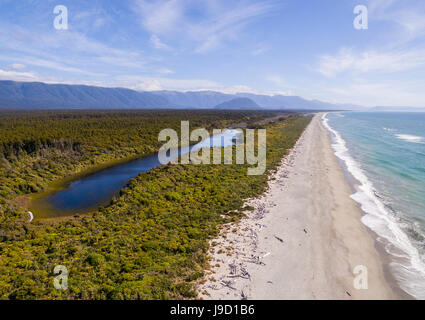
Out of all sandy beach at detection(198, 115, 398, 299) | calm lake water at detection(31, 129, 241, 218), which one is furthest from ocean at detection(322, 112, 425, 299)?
calm lake water at detection(31, 129, 241, 218)

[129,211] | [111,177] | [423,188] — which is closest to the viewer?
[129,211]

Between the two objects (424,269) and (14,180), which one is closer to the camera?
(424,269)

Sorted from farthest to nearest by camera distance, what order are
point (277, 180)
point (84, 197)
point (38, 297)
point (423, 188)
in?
point (277, 180)
point (423, 188)
point (84, 197)
point (38, 297)

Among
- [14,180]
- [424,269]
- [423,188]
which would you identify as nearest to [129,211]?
[14,180]

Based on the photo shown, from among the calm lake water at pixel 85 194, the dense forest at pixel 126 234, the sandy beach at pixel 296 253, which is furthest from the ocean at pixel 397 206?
the calm lake water at pixel 85 194

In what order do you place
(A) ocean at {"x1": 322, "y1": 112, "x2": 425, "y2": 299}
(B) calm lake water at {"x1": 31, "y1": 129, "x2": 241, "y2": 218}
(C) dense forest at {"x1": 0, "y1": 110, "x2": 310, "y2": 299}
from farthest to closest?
(B) calm lake water at {"x1": 31, "y1": 129, "x2": 241, "y2": 218} → (A) ocean at {"x1": 322, "y1": 112, "x2": 425, "y2": 299} → (C) dense forest at {"x1": 0, "y1": 110, "x2": 310, "y2": 299}

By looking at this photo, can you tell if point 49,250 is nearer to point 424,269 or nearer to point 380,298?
point 380,298

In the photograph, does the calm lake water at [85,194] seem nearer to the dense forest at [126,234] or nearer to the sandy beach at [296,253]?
the dense forest at [126,234]

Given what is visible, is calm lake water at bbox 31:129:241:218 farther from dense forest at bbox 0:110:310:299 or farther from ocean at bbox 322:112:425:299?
ocean at bbox 322:112:425:299
